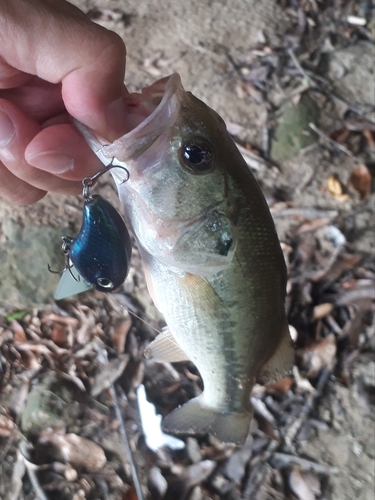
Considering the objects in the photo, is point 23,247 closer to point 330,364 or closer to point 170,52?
point 170,52

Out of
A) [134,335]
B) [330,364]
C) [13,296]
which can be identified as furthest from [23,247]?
[330,364]

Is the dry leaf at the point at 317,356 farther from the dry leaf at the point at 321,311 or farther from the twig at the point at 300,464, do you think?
the twig at the point at 300,464

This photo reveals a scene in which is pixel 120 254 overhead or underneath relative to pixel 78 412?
overhead

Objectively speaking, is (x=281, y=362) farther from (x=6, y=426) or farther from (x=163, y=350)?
(x=6, y=426)

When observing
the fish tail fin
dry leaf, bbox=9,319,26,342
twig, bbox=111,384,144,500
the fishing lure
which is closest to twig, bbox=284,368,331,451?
twig, bbox=111,384,144,500

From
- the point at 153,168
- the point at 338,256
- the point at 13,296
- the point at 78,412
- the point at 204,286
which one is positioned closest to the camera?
the point at 153,168

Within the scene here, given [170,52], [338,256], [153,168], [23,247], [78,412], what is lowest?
[78,412]
